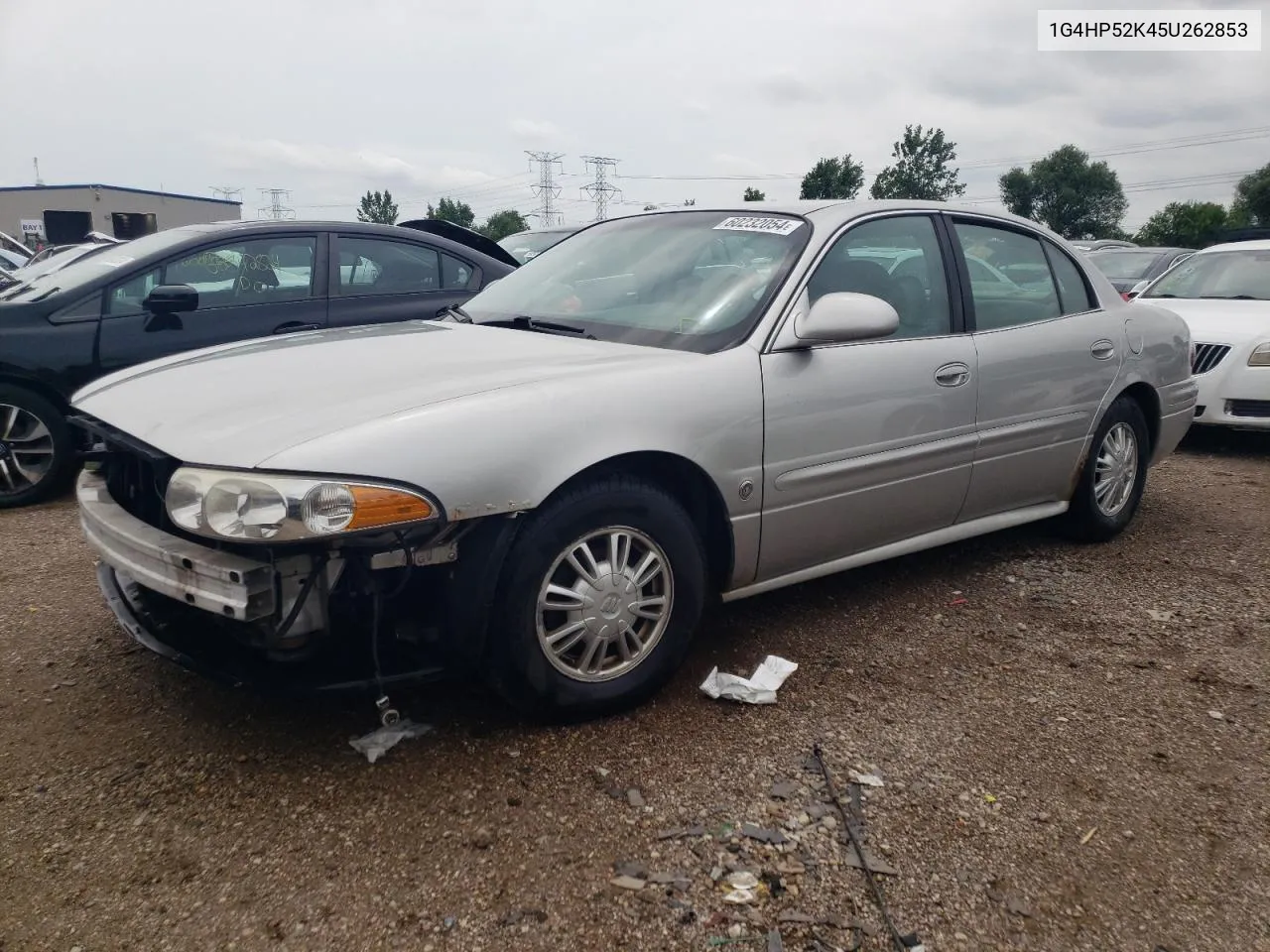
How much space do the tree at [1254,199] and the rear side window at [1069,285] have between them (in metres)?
58.3

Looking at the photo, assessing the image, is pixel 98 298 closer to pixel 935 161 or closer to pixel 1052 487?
pixel 1052 487

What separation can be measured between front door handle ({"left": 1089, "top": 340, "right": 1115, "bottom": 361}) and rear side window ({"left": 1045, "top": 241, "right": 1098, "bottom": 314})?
17 centimetres

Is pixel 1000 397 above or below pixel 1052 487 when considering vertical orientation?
above

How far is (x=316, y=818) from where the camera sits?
2.33 metres

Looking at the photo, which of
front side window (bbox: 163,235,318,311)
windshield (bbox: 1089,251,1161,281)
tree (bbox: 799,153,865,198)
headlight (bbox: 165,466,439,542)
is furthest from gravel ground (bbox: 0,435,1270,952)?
tree (bbox: 799,153,865,198)

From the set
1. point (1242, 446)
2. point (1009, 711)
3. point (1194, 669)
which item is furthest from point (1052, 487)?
point (1242, 446)

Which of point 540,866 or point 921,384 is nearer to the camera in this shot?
point 540,866

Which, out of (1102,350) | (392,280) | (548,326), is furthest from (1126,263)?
(548,326)

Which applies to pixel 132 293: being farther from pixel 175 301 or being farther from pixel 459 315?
pixel 459 315

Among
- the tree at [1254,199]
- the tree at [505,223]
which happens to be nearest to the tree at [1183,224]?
the tree at [1254,199]

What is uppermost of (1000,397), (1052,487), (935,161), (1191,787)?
(935,161)

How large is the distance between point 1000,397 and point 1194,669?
1191mm

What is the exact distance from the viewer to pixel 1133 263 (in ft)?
38.9

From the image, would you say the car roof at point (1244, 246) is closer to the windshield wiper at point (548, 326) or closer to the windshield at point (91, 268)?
the windshield wiper at point (548, 326)
